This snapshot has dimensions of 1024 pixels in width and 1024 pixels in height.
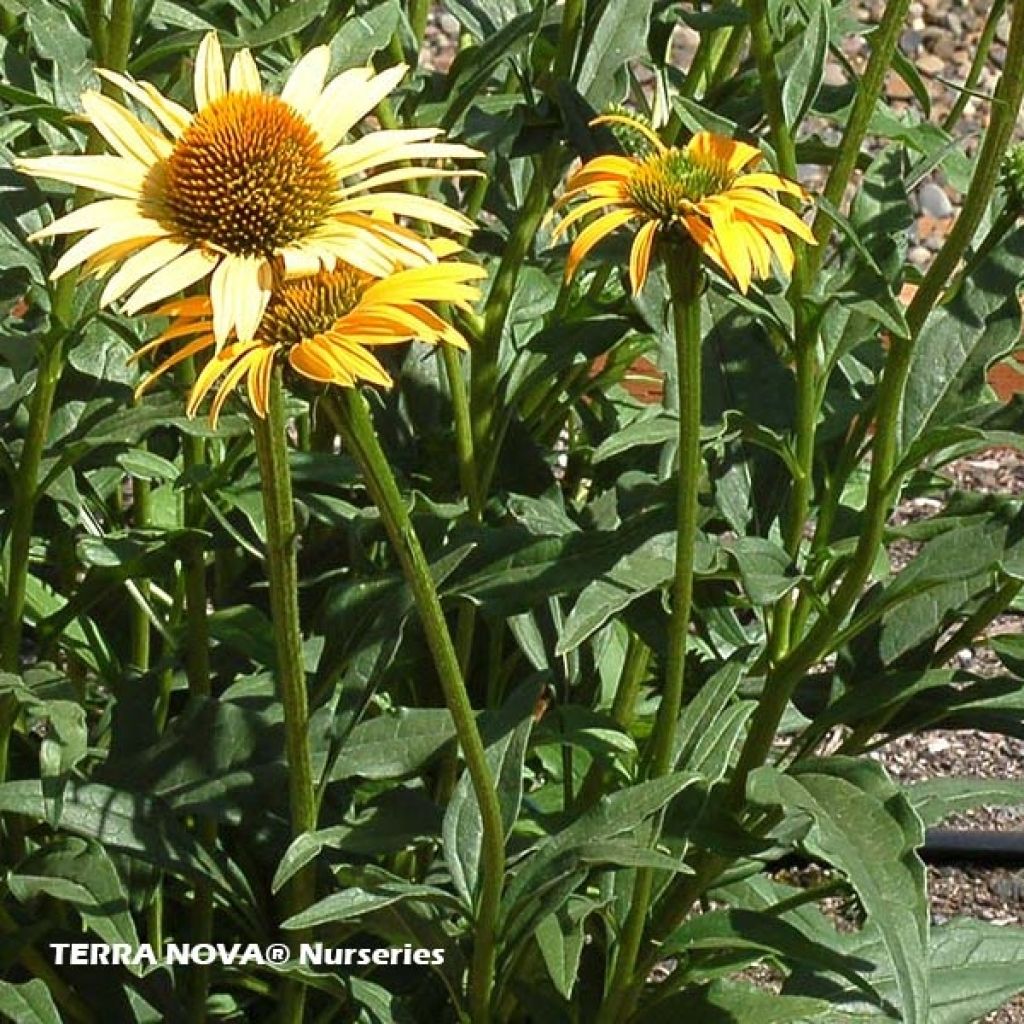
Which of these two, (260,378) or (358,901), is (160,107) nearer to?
(260,378)

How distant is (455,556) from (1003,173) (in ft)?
1.38

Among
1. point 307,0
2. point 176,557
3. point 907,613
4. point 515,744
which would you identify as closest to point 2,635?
point 176,557

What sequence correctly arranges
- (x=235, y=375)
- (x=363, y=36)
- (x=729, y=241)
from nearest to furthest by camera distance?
1. (x=235, y=375)
2. (x=729, y=241)
3. (x=363, y=36)

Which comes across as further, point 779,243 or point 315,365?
point 779,243

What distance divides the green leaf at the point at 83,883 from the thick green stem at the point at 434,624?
0.24 m

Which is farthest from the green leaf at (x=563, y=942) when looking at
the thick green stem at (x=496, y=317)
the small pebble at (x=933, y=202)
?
the small pebble at (x=933, y=202)

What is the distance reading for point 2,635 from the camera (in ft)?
4.55

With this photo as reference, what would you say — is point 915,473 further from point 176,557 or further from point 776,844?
point 176,557

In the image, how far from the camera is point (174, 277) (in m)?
0.94

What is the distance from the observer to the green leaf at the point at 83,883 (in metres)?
1.31

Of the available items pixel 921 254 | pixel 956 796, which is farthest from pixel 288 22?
pixel 921 254

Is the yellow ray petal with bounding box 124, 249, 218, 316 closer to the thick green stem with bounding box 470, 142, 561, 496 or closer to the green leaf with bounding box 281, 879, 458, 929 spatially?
the green leaf with bounding box 281, 879, 458, 929

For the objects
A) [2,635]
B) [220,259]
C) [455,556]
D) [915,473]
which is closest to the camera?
[220,259]

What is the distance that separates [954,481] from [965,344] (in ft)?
1.59
